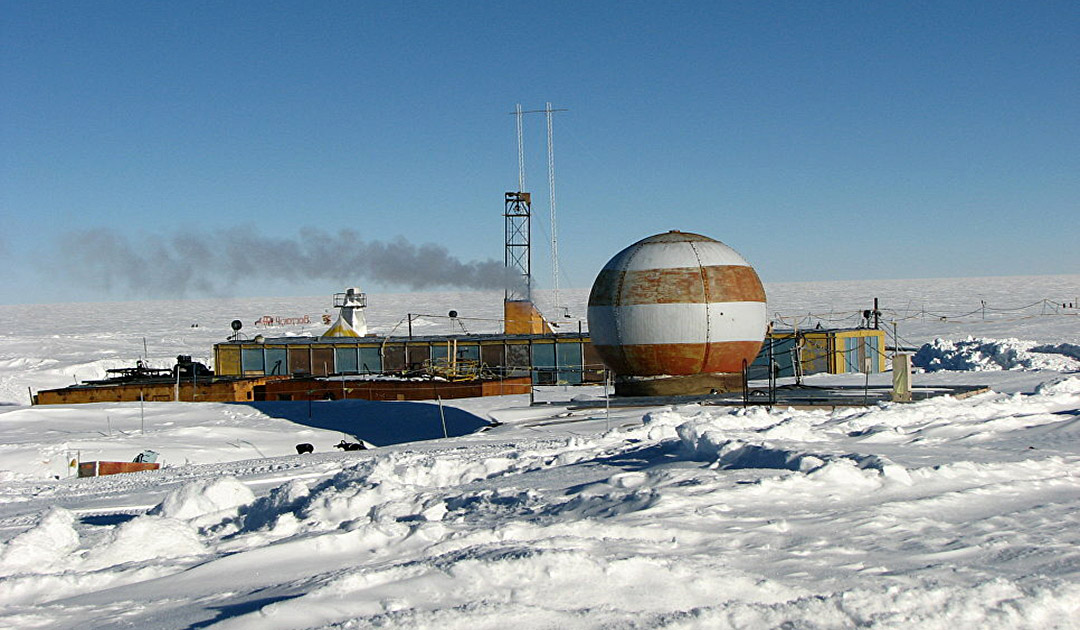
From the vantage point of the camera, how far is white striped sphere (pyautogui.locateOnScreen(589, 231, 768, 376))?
77.5ft

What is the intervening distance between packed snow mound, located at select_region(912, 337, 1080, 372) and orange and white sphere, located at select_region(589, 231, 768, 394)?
2099cm

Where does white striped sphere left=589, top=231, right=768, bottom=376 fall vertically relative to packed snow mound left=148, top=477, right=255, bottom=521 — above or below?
above

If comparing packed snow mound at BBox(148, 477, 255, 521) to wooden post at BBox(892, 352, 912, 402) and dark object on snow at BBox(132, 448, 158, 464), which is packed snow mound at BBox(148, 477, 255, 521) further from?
wooden post at BBox(892, 352, 912, 402)

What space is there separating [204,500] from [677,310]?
616 inches

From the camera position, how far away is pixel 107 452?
2008 centimetres

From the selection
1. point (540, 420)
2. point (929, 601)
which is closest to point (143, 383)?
point (540, 420)

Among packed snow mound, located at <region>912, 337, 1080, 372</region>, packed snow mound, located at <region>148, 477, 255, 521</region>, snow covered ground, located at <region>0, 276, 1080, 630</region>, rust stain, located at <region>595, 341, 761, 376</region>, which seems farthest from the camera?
packed snow mound, located at <region>912, 337, 1080, 372</region>

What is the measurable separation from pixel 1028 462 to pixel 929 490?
5.73 ft

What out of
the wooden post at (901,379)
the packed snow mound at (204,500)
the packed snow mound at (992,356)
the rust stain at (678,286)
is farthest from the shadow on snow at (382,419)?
the packed snow mound at (992,356)

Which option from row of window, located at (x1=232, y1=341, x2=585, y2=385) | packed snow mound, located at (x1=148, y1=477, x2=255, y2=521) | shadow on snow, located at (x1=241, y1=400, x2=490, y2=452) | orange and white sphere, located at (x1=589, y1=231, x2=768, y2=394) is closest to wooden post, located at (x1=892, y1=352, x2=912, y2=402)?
orange and white sphere, located at (x1=589, y1=231, x2=768, y2=394)

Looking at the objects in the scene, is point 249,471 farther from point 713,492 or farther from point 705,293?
point 705,293

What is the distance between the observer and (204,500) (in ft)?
30.4

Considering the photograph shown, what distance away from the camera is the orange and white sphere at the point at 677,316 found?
930 inches

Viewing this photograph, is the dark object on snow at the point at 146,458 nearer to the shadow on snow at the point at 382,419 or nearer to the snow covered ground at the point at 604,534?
the snow covered ground at the point at 604,534
